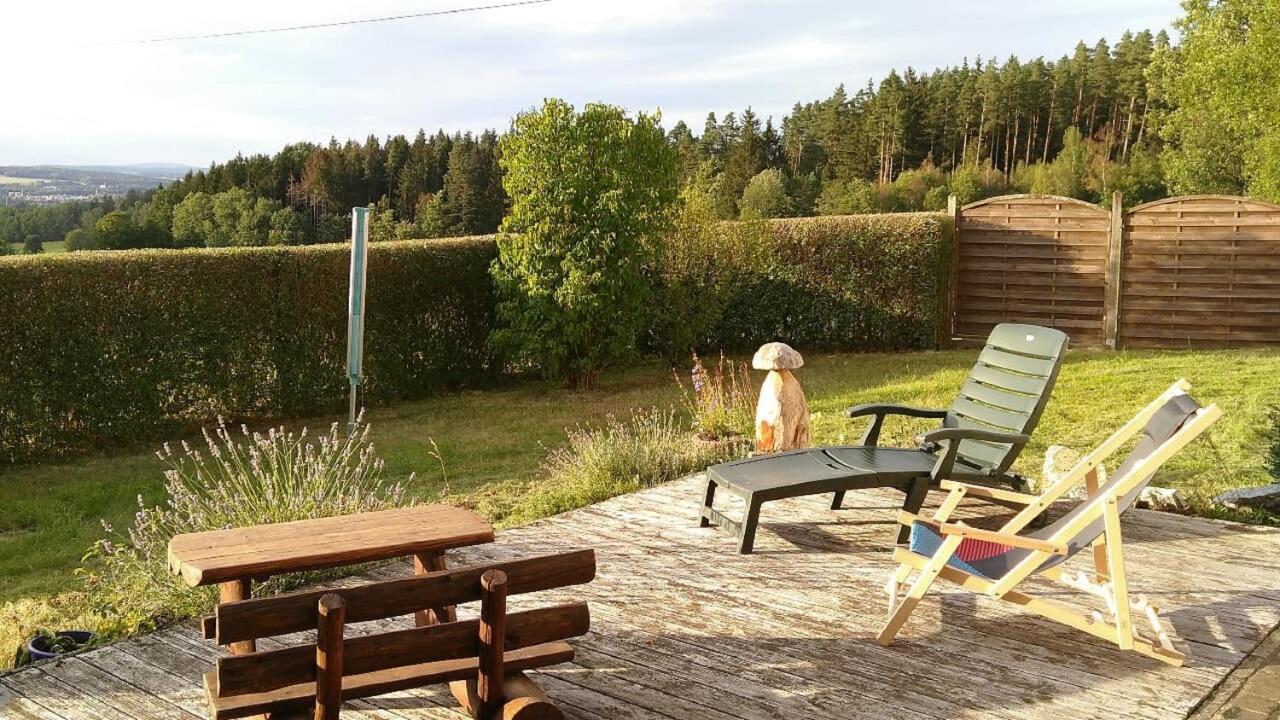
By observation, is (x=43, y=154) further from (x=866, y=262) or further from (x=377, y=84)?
(x=866, y=262)

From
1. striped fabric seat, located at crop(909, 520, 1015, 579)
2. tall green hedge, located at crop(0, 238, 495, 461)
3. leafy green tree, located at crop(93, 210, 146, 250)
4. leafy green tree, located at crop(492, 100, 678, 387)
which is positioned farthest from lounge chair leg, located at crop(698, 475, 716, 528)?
leafy green tree, located at crop(93, 210, 146, 250)

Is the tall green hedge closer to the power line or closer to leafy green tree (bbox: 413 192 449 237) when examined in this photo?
the power line

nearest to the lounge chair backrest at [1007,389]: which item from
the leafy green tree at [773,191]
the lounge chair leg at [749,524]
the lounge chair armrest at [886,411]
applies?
the lounge chair armrest at [886,411]

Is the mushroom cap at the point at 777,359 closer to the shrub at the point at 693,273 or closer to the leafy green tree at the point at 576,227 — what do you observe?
the leafy green tree at the point at 576,227

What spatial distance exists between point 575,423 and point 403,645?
317 inches

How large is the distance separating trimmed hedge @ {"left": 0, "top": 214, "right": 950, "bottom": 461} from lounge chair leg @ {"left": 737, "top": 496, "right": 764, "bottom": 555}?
7.06 metres

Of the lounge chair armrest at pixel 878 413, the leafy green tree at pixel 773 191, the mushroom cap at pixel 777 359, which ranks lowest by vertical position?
the lounge chair armrest at pixel 878 413

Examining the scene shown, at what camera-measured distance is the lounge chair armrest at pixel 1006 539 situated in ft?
12.7

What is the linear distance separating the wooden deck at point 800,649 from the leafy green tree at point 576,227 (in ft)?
23.2

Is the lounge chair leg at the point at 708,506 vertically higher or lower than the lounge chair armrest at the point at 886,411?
lower

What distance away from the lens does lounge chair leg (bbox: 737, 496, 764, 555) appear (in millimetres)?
5141

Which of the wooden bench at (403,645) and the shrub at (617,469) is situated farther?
the shrub at (617,469)

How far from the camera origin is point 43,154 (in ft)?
70.2

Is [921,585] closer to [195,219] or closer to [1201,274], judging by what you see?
[1201,274]
